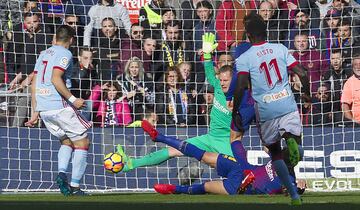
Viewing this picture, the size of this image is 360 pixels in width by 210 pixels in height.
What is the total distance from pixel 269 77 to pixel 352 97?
6.04 m

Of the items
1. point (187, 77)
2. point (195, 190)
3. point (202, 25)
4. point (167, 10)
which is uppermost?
point (167, 10)

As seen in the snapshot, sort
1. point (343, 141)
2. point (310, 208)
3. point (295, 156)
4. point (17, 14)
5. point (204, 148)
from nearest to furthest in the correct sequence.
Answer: point (310, 208) → point (295, 156) → point (204, 148) → point (343, 141) → point (17, 14)

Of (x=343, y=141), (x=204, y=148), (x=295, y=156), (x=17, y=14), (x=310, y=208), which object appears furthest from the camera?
(x=17, y=14)

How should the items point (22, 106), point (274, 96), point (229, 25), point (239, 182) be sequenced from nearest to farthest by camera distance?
point (274, 96) < point (239, 182) < point (22, 106) < point (229, 25)

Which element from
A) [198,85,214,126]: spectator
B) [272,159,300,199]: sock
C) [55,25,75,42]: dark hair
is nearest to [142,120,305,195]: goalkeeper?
[272,159,300,199]: sock

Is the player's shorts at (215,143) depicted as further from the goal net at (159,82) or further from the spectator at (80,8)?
the spectator at (80,8)

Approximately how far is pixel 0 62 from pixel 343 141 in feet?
17.9

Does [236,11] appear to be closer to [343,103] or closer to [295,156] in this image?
[343,103]

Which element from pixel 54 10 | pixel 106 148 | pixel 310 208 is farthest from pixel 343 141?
pixel 310 208

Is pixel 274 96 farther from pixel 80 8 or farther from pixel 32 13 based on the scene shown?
pixel 80 8

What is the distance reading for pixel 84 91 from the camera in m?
17.6

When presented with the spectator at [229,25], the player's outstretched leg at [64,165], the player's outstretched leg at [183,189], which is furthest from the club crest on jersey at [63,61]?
the spectator at [229,25]

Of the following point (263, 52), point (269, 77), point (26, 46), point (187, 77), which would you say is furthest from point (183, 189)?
point (26, 46)

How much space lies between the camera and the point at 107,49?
17750 millimetres
